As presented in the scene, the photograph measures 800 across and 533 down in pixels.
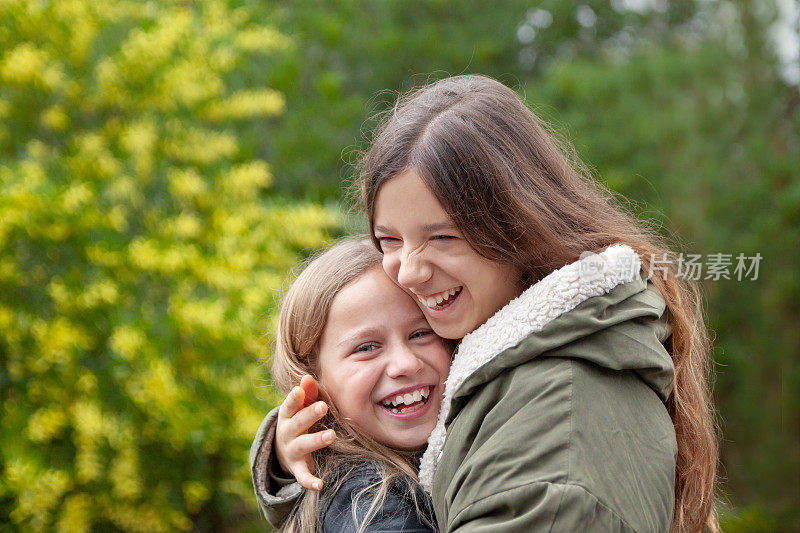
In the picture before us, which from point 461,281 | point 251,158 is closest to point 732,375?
point 251,158

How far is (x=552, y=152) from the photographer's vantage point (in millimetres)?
1801

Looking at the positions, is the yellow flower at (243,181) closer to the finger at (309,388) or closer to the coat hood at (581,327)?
the finger at (309,388)

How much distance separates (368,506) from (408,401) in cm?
27

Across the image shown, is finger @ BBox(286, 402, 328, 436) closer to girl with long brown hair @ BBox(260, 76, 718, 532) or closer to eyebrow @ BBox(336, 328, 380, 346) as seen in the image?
eyebrow @ BBox(336, 328, 380, 346)

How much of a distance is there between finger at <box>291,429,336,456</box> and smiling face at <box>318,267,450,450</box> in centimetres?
14

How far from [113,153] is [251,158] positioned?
1298 millimetres

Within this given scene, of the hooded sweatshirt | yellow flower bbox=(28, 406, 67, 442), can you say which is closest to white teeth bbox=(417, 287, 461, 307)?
the hooded sweatshirt

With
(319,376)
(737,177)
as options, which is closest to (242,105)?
(319,376)

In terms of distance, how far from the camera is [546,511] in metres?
1.29

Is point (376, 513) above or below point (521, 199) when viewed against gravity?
below

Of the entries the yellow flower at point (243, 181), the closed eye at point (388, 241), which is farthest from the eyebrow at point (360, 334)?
the yellow flower at point (243, 181)

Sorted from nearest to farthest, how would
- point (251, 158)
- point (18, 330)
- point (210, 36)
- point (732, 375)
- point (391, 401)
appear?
1. point (391, 401)
2. point (18, 330)
3. point (210, 36)
4. point (251, 158)
5. point (732, 375)

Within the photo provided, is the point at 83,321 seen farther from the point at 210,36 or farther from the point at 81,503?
the point at 210,36

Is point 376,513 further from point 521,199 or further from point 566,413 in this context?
point 521,199
